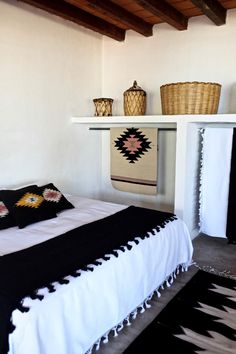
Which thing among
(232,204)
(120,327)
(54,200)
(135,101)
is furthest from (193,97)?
(120,327)

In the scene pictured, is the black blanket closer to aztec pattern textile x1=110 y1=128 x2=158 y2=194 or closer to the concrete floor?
the concrete floor

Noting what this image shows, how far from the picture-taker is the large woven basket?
269cm

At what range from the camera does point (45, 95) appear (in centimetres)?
308

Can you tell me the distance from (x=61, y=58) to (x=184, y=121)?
4.81ft

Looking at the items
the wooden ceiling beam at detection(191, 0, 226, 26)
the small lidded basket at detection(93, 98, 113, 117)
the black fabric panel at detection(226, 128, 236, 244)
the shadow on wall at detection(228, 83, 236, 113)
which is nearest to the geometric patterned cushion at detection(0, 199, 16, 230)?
the small lidded basket at detection(93, 98, 113, 117)

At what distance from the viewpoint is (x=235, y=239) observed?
9.55 ft

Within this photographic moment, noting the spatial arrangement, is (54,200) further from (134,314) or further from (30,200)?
(134,314)

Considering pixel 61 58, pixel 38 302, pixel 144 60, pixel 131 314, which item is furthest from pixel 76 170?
pixel 38 302

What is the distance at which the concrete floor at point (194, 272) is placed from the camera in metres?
1.74

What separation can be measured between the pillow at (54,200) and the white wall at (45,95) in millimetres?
430

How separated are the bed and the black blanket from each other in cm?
2

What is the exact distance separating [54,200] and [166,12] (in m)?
1.97

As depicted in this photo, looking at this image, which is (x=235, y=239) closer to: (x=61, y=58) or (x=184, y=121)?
(x=184, y=121)

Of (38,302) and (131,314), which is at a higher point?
(38,302)
